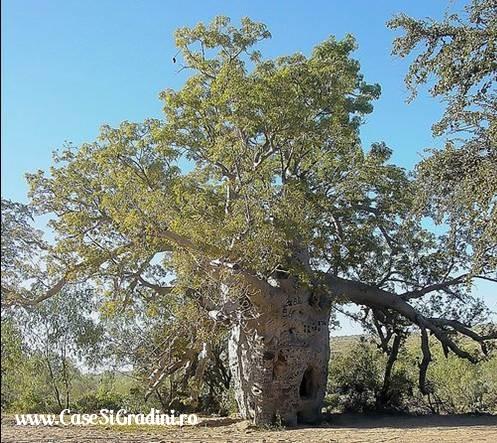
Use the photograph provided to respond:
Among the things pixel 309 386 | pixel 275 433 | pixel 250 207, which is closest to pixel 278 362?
pixel 309 386

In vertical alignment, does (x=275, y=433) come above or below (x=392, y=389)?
below

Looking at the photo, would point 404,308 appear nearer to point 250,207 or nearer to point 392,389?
point 392,389

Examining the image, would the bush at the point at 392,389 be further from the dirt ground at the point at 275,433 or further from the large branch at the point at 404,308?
the dirt ground at the point at 275,433

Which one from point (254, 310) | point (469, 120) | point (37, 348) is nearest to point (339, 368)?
point (254, 310)

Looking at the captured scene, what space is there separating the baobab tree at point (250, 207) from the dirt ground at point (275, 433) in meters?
0.93

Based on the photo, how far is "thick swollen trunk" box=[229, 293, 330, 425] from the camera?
12.0 meters

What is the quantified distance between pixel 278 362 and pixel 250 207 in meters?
3.73

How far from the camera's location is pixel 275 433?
35.5 feet

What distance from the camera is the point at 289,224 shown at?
10.0 metres

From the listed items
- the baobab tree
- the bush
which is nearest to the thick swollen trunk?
the baobab tree

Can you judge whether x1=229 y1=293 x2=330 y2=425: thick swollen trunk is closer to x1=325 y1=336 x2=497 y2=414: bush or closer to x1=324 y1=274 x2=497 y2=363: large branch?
x1=324 y1=274 x2=497 y2=363: large branch

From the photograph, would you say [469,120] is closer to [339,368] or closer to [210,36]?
[210,36]

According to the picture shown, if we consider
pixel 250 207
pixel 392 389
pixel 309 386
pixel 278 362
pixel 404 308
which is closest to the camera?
→ pixel 250 207

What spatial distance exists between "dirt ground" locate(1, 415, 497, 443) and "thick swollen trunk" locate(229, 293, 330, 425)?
46 cm
